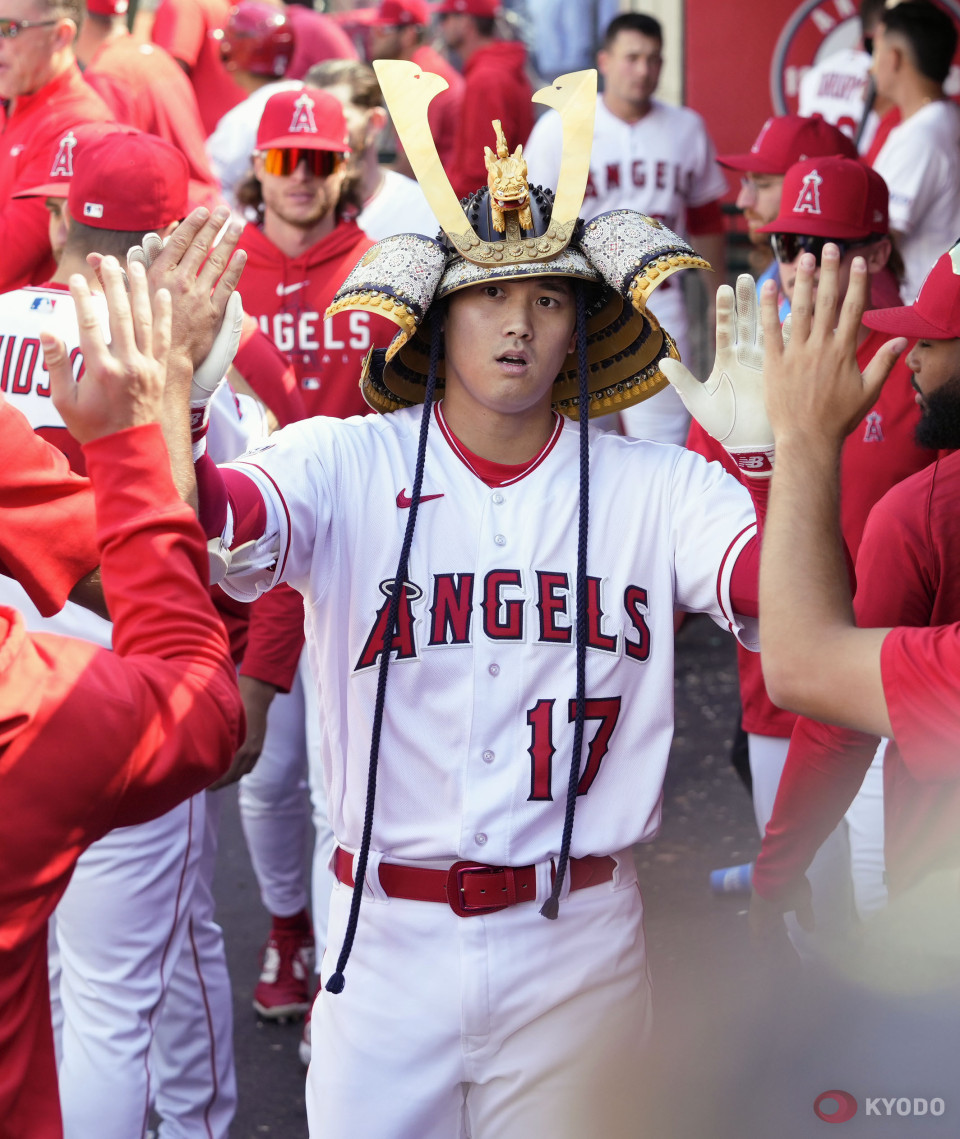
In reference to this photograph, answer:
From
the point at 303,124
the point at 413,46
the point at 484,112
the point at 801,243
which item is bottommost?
the point at 801,243

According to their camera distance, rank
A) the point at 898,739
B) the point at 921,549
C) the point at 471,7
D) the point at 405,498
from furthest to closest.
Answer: the point at 471,7 < the point at 921,549 < the point at 405,498 < the point at 898,739

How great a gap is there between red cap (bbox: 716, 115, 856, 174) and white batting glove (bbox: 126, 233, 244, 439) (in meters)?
3.15

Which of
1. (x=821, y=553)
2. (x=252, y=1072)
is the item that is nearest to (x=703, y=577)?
(x=821, y=553)

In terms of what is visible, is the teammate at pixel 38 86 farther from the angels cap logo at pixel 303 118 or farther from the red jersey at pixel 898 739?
the red jersey at pixel 898 739

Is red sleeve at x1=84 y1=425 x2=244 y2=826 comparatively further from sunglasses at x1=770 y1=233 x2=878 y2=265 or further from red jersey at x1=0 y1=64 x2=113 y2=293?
red jersey at x1=0 y1=64 x2=113 y2=293

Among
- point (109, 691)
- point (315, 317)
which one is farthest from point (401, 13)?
point (109, 691)

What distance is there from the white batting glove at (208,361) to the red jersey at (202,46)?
5.31 m

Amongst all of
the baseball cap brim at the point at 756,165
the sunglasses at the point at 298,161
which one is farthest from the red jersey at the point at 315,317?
the baseball cap brim at the point at 756,165

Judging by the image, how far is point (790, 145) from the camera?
497 centimetres

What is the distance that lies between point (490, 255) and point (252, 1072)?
254 cm

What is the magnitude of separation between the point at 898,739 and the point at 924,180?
4544 millimetres

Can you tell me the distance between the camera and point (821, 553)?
2.18 meters

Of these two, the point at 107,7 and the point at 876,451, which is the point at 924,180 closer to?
the point at 876,451

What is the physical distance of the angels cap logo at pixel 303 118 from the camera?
468 centimetres
